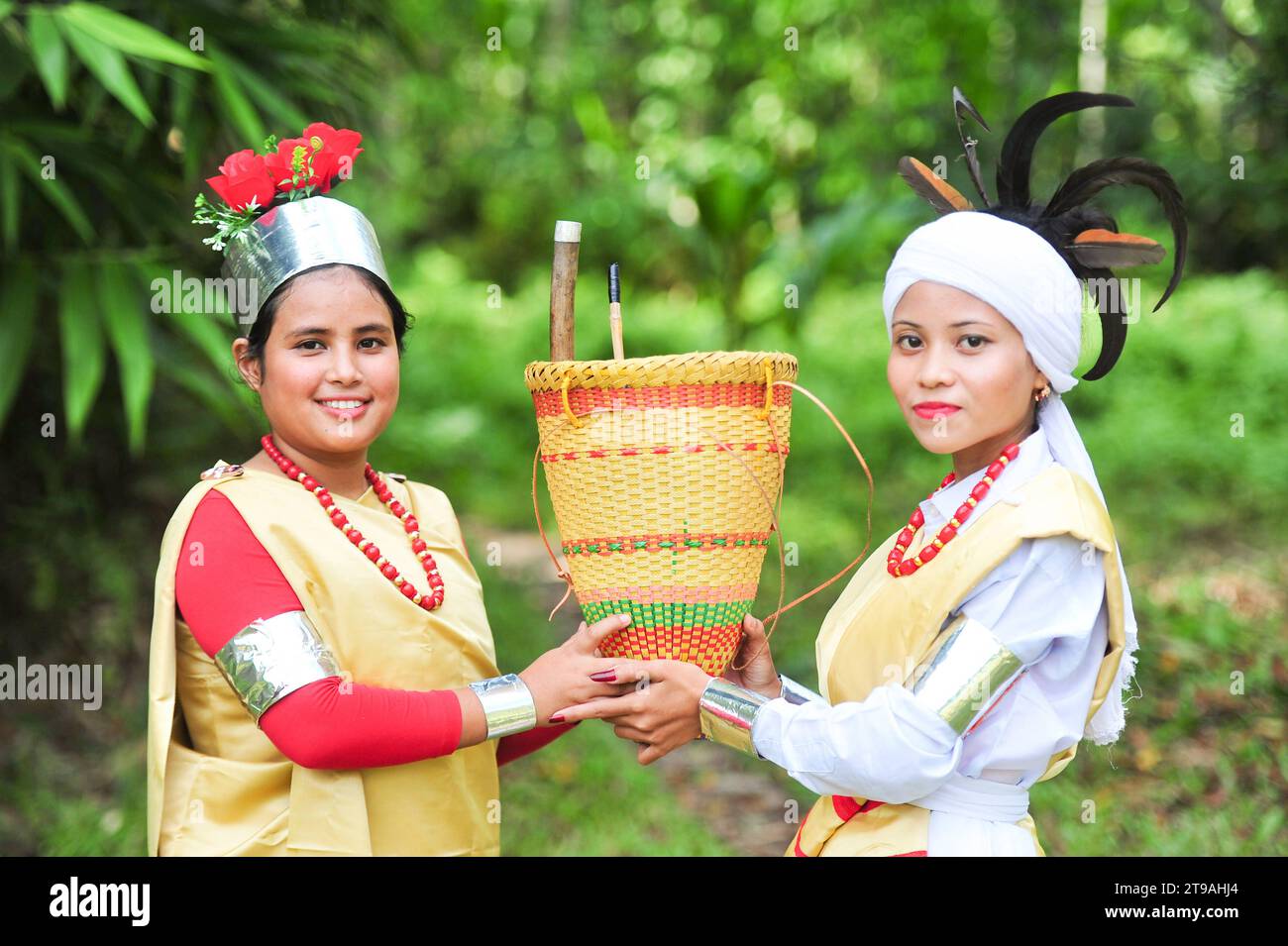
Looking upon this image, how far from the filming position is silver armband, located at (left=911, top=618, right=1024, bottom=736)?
201cm

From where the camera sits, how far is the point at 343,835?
7.36ft

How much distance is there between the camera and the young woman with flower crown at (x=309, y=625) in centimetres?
218

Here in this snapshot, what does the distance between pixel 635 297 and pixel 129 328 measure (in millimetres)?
9778

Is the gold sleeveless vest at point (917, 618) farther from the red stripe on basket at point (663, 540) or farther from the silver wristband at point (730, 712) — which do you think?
the red stripe on basket at point (663, 540)

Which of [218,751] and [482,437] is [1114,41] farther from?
[218,751]

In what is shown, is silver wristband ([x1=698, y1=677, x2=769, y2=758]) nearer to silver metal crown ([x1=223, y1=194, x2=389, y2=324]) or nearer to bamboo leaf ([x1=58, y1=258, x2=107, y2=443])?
silver metal crown ([x1=223, y1=194, x2=389, y2=324])

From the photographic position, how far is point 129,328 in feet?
13.7

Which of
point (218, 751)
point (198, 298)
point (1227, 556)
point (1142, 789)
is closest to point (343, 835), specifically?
point (218, 751)

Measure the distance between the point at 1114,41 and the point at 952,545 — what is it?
6.54m

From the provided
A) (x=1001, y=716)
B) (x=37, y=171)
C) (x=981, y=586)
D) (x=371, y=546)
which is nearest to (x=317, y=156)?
(x=371, y=546)

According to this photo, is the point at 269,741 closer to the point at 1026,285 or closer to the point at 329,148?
the point at 329,148

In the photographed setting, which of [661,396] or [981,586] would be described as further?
[661,396]

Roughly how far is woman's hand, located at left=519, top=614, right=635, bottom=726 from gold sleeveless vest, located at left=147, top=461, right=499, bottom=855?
0.18 metres
